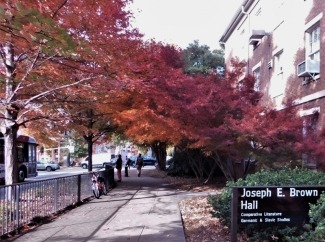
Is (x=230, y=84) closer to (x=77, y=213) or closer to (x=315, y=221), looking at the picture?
(x=77, y=213)

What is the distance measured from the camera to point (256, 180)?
20.7 ft

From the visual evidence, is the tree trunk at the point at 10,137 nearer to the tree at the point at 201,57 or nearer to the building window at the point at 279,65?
the building window at the point at 279,65

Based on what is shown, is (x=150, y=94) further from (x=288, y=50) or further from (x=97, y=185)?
(x=288, y=50)

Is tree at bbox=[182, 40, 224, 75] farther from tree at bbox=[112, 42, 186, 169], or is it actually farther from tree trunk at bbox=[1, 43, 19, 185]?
tree trunk at bbox=[1, 43, 19, 185]

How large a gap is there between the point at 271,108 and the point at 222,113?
1507 mm

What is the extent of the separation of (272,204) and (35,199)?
577 cm

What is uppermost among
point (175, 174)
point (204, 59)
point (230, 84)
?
point (204, 59)

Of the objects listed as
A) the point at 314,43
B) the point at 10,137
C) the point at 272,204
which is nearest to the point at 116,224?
the point at 10,137

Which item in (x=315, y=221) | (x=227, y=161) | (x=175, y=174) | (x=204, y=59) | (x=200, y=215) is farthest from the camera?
(x=204, y=59)

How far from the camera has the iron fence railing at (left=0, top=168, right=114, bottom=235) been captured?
7.32 metres

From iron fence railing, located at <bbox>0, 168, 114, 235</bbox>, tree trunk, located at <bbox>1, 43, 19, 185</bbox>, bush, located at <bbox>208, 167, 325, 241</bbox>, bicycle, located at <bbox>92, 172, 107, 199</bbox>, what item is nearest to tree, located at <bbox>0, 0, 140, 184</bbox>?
tree trunk, located at <bbox>1, 43, 19, 185</bbox>

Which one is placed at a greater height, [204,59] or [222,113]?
[204,59]

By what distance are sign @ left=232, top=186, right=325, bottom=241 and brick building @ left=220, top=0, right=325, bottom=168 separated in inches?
277

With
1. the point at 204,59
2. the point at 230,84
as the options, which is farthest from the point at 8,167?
the point at 204,59
